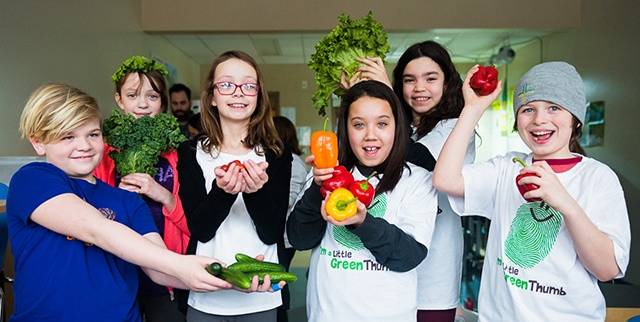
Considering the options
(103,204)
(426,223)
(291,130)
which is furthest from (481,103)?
(291,130)

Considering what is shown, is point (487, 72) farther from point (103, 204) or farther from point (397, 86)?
point (103, 204)

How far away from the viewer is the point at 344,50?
203 cm

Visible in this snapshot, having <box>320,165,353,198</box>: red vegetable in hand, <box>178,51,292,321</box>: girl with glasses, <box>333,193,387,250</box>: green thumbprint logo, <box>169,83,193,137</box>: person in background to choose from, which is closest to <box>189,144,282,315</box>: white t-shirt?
<box>178,51,292,321</box>: girl with glasses

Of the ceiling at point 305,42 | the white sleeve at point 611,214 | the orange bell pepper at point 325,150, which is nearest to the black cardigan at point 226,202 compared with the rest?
the orange bell pepper at point 325,150

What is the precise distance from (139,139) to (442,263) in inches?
44.6

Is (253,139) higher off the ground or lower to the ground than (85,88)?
lower

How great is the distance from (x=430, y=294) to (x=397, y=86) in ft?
2.81

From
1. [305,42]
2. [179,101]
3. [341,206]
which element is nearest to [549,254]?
[341,206]

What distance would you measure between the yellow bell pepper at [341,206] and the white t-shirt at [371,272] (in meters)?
0.22

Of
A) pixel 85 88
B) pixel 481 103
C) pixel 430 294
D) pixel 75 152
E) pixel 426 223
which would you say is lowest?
pixel 430 294

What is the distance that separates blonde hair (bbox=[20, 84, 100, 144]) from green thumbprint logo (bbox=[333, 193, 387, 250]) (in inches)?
30.7

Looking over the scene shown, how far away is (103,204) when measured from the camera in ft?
4.65

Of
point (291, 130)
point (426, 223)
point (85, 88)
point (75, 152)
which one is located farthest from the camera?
point (85, 88)

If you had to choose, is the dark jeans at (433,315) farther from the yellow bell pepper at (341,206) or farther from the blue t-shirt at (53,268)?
the blue t-shirt at (53,268)
